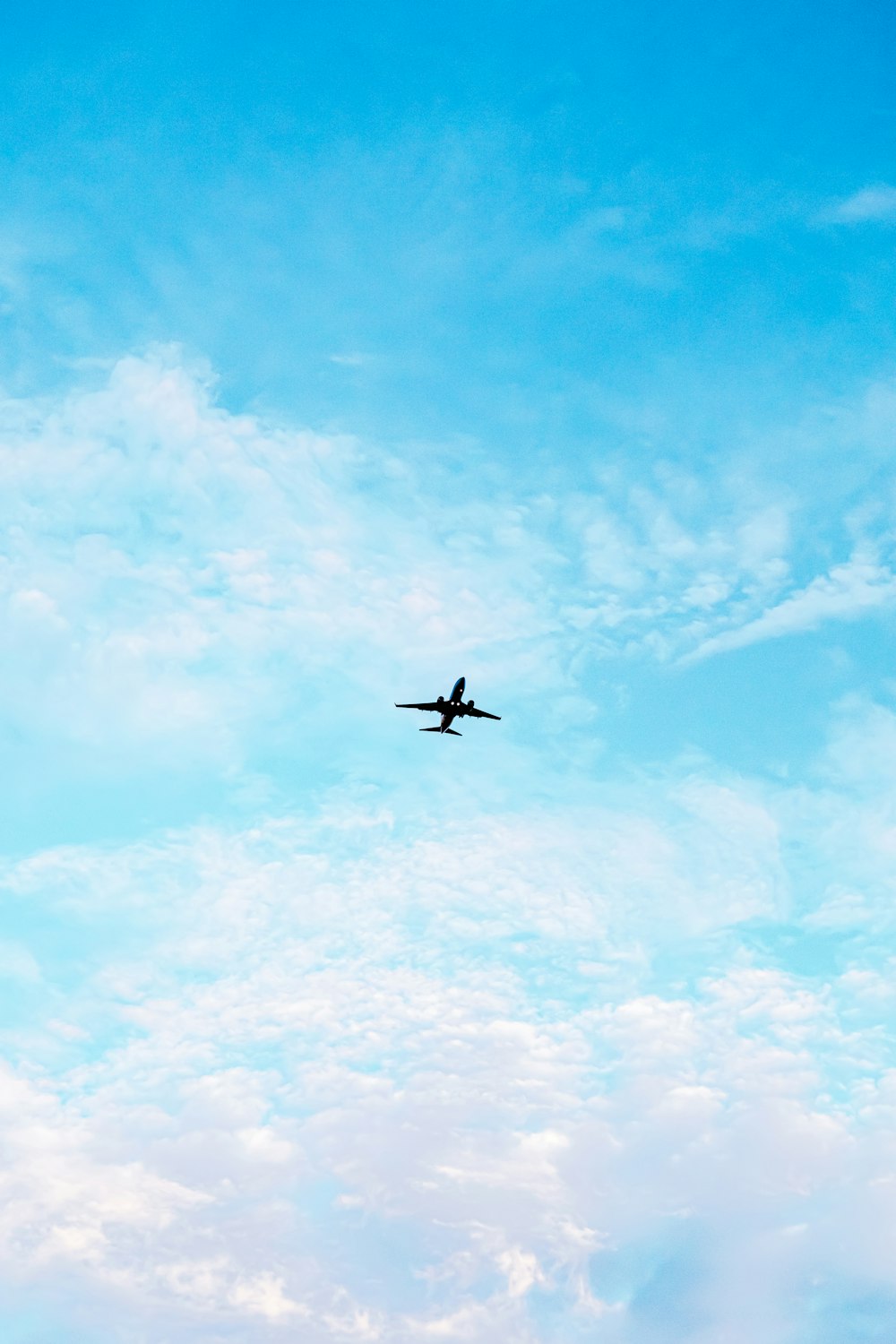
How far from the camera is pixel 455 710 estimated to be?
137750 mm
